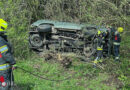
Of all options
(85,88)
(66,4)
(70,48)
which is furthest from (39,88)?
(66,4)

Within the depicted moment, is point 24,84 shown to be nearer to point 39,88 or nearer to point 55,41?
point 39,88

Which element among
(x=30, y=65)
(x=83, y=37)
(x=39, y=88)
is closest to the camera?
(x=39, y=88)

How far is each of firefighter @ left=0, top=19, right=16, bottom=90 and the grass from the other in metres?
1.23

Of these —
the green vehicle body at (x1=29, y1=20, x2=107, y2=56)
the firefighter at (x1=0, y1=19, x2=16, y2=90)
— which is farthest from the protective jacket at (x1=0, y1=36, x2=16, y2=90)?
the green vehicle body at (x1=29, y1=20, x2=107, y2=56)

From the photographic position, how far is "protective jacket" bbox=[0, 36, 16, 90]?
3779mm

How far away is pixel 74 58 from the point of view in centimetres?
758

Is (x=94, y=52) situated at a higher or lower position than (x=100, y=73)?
higher

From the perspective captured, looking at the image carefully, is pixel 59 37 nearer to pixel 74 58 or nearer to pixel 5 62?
pixel 74 58

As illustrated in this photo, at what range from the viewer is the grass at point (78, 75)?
17.6 ft

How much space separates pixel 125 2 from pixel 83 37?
12.2 feet

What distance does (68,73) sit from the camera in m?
6.45

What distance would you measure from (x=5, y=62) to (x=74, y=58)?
→ 13.7ft

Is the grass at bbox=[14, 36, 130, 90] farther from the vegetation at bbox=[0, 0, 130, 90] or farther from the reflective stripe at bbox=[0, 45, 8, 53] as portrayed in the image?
the reflective stripe at bbox=[0, 45, 8, 53]

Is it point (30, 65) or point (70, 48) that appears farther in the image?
point (70, 48)
